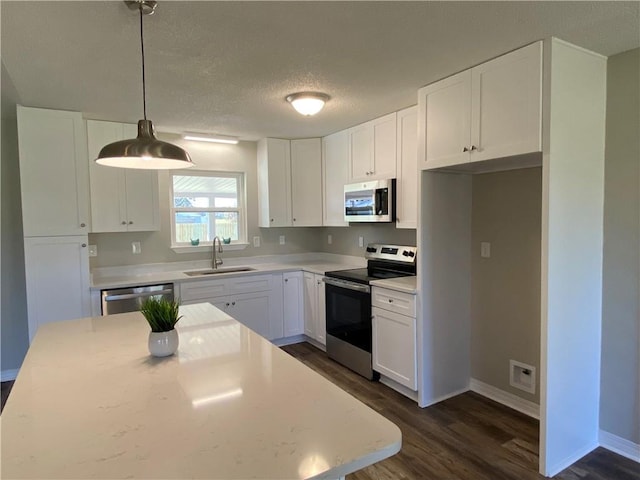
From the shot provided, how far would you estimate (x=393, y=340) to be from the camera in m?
3.11

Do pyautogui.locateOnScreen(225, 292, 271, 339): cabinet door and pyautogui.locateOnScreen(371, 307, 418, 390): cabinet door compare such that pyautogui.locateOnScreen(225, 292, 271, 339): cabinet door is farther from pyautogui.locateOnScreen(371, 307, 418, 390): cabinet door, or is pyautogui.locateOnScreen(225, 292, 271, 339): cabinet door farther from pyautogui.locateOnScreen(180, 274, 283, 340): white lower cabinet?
pyautogui.locateOnScreen(371, 307, 418, 390): cabinet door

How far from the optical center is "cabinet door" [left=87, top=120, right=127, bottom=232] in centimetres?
352

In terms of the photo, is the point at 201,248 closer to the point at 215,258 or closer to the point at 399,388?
the point at 215,258

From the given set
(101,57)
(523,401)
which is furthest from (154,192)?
(523,401)

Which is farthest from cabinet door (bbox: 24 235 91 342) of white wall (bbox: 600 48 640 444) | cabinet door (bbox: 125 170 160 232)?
white wall (bbox: 600 48 640 444)

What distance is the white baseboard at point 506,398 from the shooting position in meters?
2.79

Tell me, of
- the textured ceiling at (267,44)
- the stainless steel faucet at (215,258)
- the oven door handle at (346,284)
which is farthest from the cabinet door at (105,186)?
the oven door handle at (346,284)

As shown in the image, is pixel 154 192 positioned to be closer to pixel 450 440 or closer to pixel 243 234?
→ pixel 243 234

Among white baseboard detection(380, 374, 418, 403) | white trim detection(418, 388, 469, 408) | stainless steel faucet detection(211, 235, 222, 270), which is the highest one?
stainless steel faucet detection(211, 235, 222, 270)

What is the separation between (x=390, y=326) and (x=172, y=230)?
101 inches

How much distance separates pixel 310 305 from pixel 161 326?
2719 millimetres

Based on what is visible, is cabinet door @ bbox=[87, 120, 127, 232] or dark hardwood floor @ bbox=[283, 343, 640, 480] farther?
cabinet door @ bbox=[87, 120, 127, 232]

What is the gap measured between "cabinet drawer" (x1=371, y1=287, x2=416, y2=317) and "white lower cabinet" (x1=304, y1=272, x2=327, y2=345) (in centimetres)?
88

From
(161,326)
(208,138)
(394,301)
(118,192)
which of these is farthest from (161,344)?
(208,138)
